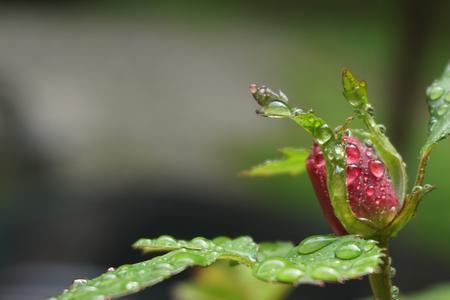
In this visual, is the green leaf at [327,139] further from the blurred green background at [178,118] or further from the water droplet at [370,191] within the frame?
the blurred green background at [178,118]

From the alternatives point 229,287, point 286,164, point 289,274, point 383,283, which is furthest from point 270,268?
point 229,287

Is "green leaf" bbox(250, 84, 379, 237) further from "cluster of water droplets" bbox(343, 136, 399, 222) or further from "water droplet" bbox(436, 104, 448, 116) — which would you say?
"water droplet" bbox(436, 104, 448, 116)

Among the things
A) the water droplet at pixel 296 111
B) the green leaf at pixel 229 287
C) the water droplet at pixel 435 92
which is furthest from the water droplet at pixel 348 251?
the green leaf at pixel 229 287

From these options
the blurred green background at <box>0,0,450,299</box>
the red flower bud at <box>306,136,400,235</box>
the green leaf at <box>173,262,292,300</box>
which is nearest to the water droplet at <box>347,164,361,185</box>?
the red flower bud at <box>306,136,400,235</box>

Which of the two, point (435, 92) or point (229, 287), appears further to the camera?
point (229, 287)

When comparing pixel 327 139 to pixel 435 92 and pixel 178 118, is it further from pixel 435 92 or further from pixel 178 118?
pixel 178 118

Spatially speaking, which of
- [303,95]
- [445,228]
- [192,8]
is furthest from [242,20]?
[445,228]
